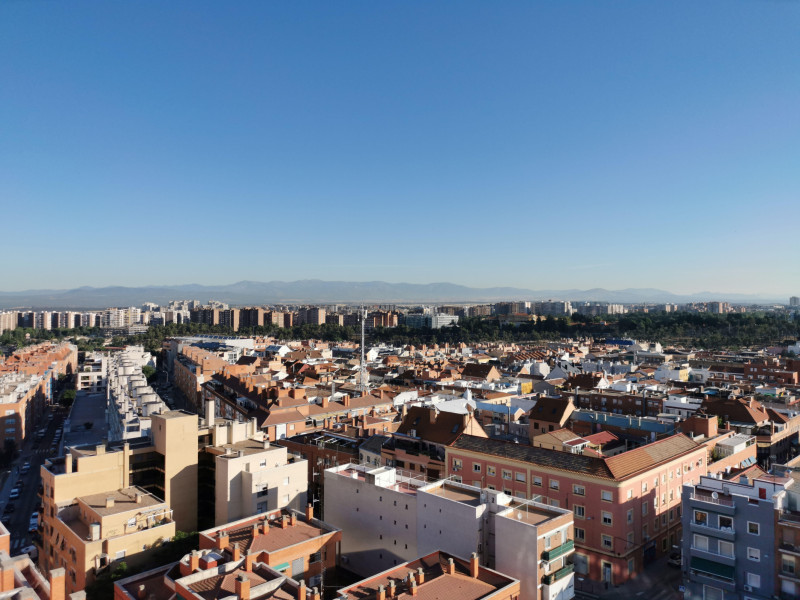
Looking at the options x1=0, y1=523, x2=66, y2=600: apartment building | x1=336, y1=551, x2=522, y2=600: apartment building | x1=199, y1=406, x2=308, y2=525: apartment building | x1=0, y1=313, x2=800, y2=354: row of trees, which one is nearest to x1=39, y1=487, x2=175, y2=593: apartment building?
x1=199, y1=406, x2=308, y2=525: apartment building

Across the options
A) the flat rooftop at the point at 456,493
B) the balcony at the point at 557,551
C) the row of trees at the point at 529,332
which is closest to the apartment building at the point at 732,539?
the balcony at the point at 557,551

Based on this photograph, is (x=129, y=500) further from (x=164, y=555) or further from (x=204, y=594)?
(x=204, y=594)

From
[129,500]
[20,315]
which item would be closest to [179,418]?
[129,500]

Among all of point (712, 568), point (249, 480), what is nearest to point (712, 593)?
point (712, 568)

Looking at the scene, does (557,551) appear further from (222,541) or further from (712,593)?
(222,541)

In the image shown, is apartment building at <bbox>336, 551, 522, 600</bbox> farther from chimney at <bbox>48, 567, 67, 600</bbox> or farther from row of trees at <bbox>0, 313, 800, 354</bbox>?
row of trees at <bbox>0, 313, 800, 354</bbox>

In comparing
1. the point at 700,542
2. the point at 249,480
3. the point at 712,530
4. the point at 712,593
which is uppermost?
the point at 249,480

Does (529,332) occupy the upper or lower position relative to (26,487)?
upper
